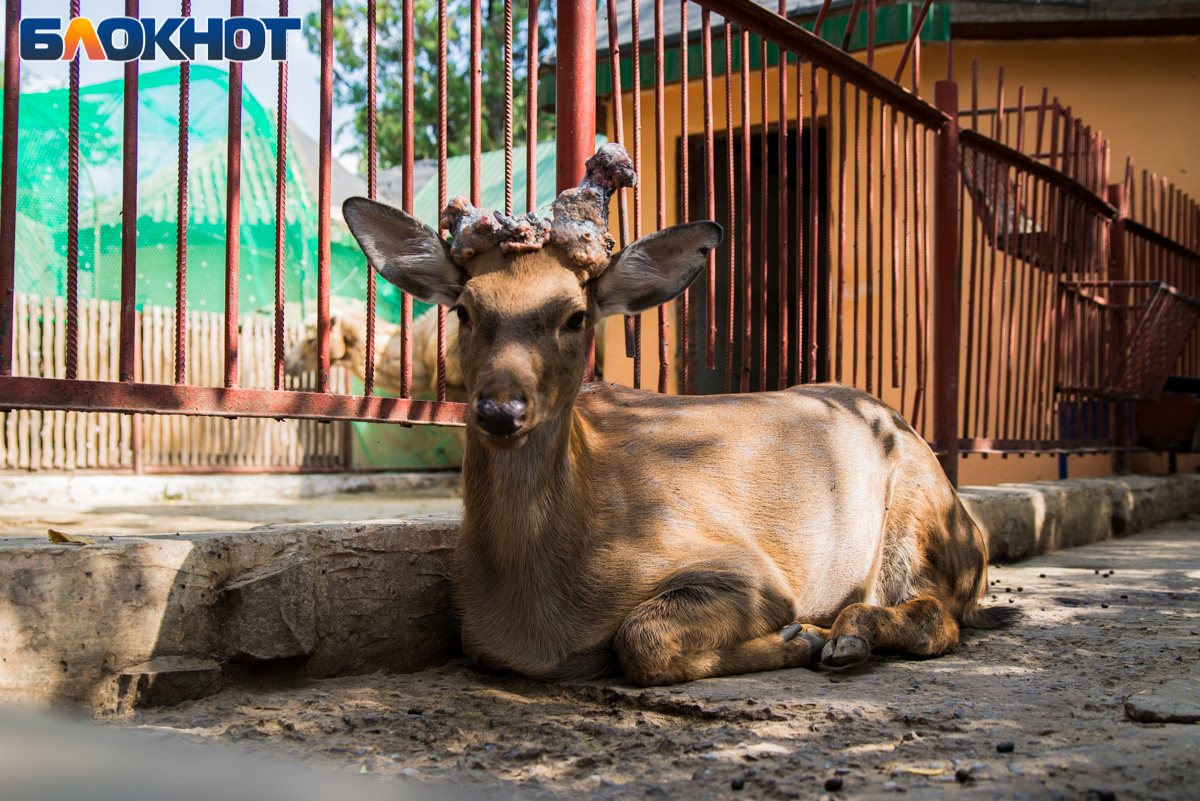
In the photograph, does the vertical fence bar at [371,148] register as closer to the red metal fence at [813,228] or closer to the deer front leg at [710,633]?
the red metal fence at [813,228]

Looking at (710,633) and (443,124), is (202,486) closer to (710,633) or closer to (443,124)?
(443,124)

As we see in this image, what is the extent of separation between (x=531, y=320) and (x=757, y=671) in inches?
56.9

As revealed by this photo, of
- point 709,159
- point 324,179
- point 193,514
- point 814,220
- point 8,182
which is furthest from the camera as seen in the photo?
point 193,514

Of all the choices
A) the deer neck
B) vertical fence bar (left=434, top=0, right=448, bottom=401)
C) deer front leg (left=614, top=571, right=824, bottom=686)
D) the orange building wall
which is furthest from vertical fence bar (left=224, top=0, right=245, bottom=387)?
the orange building wall

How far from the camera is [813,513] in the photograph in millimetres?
4223

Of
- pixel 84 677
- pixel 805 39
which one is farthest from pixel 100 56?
pixel 805 39

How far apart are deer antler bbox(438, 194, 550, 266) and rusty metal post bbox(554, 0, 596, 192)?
123 cm

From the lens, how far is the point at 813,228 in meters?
5.89

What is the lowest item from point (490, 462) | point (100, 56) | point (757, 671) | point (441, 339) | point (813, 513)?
point (757, 671)

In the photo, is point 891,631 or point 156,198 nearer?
point 891,631

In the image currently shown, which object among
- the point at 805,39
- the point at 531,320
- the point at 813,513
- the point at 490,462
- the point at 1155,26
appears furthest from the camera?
the point at 1155,26

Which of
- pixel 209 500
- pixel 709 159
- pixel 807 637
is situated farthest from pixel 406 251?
pixel 209 500

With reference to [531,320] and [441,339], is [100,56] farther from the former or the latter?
[531,320]

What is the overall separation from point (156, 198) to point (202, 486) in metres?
3.17
